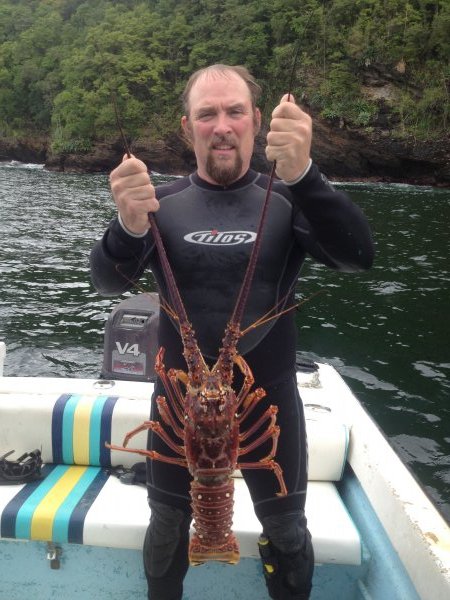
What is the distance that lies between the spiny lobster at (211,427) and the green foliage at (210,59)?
128 feet

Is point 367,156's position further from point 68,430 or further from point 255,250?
point 255,250

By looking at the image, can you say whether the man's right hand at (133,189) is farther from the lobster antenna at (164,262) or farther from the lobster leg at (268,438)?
the lobster leg at (268,438)

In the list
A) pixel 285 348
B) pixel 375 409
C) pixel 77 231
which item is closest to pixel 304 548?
pixel 285 348

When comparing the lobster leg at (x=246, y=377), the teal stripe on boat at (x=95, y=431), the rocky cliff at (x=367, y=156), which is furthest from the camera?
Result: the rocky cliff at (x=367, y=156)

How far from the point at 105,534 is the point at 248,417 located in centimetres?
130

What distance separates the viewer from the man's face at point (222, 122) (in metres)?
2.82

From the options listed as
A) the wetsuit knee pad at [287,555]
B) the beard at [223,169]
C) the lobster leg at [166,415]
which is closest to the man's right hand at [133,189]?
the beard at [223,169]

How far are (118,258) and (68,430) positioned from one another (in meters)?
2.01

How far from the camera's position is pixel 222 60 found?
2232 inches

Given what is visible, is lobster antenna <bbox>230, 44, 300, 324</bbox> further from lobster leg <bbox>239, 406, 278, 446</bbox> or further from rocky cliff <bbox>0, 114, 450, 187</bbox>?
rocky cliff <bbox>0, 114, 450, 187</bbox>

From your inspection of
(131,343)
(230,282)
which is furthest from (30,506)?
(131,343)

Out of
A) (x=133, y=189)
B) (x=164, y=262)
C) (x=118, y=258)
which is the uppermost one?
(x=133, y=189)

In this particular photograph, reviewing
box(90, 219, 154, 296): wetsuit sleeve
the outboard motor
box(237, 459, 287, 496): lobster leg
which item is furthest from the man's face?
the outboard motor

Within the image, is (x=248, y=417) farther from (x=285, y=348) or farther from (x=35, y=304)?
(x=35, y=304)
